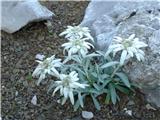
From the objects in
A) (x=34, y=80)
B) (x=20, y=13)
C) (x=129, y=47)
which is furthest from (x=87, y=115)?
(x=20, y=13)

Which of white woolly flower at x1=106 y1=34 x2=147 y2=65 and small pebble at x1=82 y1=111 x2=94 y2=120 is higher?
white woolly flower at x1=106 y1=34 x2=147 y2=65

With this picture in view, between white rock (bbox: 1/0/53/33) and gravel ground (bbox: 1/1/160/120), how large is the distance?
70 millimetres

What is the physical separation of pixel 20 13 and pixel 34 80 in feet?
1.86

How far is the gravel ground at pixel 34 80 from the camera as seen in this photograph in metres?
2.55

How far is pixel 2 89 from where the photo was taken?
2.72 m

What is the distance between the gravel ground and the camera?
2555mm

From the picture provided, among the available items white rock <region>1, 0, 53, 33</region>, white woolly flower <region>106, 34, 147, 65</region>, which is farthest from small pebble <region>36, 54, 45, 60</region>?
white woolly flower <region>106, 34, 147, 65</region>

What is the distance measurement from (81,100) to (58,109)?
0.23m

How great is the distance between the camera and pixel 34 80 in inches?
108

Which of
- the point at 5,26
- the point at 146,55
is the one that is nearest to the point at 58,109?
the point at 146,55

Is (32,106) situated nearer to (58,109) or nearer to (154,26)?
(58,109)

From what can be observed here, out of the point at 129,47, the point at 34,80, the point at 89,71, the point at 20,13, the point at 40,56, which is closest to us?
the point at 129,47

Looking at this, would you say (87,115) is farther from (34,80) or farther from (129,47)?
(129,47)

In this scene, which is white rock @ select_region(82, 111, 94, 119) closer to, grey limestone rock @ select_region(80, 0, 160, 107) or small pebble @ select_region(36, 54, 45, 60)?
grey limestone rock @ select_region(80, 0, 160, 107)
